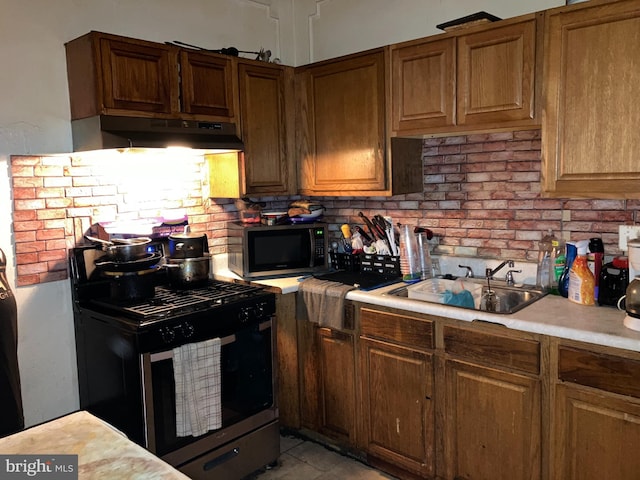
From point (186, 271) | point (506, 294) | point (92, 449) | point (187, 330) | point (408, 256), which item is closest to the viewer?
point (92, 449)

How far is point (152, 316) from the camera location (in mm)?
2289

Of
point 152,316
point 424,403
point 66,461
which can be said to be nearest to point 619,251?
point 424,403

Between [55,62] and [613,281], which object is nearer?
[613,281]

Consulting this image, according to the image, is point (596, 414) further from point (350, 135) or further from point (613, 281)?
point (350, 135)

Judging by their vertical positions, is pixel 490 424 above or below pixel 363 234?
below

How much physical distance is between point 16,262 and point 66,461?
169cm

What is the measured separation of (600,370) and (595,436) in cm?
25

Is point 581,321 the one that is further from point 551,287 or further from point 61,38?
point 61,38

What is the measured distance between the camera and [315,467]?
2777 millimetres

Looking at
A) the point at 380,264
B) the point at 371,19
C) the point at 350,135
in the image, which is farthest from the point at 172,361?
the point at 371,19

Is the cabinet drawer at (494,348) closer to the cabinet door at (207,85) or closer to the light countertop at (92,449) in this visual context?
the light countertop at (92,449)

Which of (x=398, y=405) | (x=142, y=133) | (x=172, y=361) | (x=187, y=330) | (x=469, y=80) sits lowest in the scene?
(x=398, y=405)

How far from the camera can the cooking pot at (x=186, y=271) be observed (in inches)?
108

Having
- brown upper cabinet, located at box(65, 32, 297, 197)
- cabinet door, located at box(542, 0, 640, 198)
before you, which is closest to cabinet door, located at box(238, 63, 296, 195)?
brown upper cabinet, located at box(65, 32, 297, 197)
